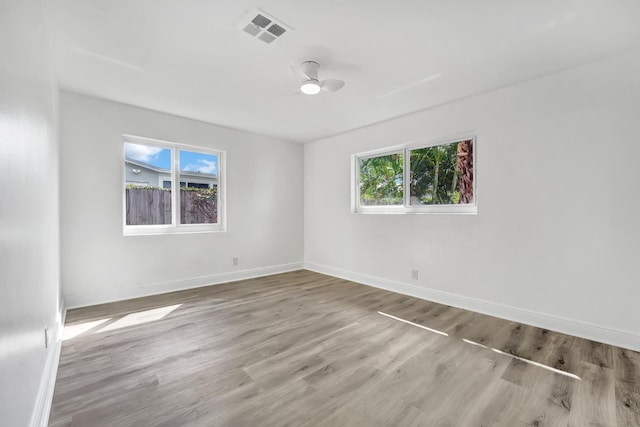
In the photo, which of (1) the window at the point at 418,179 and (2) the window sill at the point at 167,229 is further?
(2) the window sill at the point at 167,229

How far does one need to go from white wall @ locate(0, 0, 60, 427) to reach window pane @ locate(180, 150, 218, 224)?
2.51 meters

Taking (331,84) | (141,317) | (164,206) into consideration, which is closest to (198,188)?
(164,206)

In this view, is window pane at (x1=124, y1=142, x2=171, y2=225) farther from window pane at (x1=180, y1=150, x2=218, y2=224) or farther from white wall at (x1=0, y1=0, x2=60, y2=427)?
white wall at (x1=0, y1=0, x2=60, y2=427)

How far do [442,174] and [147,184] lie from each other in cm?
406

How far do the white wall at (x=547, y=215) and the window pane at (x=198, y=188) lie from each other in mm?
2998

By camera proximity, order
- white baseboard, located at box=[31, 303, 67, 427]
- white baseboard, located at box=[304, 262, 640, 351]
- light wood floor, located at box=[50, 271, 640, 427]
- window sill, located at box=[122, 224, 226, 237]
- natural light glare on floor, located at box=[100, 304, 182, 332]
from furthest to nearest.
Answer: window sill, located at box=[122, 224, 226, 237]
natural light glare on floor, located at box=[100, 304, 182, 332]
white baseboard, located at box=[304, 262, 640, 351]
light wood floor, located at box=[50, 271, 640, 427]
white baseboard, located at box=[31, 303, 67, 427]

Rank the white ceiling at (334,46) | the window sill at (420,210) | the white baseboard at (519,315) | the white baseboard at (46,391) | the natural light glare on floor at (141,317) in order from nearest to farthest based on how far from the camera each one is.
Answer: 1. the white baseboard at (46,391)
2. the white ceiling at (334,46)
3. the white baseboard at (519,315)
4. the natural light glare on floor at (141,317)
5. the window sill at (420,210)

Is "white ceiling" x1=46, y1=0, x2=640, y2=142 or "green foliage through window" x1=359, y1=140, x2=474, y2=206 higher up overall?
"white ceiling" x1=46, y1=0, x2=640, y2=142

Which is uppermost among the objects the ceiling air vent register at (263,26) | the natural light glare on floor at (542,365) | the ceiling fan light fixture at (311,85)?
the ceiling air vent register at (263,26)

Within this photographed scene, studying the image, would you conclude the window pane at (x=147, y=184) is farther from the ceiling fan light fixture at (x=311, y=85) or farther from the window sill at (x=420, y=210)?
the window sill at (x=420, y=210)

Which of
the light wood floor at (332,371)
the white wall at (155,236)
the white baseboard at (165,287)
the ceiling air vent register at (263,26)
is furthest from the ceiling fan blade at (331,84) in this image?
the white baseboard at (165,287)

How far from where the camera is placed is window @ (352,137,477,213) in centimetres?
351

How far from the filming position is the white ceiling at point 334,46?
191 centimetres

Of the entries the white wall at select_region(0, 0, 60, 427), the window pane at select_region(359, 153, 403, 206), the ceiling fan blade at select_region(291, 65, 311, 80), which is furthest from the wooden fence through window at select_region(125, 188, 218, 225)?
the ceiling fan blade at select_region(291, 65, 311, 80)
